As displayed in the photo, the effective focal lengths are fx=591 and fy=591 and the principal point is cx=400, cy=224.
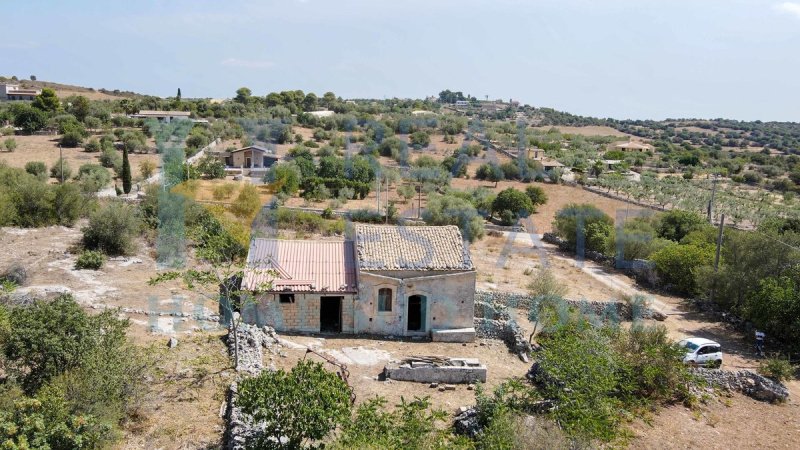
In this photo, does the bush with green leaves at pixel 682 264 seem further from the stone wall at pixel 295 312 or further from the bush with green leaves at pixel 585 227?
the stone wall at pixel 295 312

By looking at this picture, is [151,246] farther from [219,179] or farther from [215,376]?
[219,179]

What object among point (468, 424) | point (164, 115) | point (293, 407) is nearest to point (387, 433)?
point (293, 407)

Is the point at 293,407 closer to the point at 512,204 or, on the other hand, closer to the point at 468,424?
the point at 468,424

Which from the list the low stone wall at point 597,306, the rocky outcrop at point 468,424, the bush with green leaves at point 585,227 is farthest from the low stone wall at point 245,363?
the bush with green leaves at point 585,227

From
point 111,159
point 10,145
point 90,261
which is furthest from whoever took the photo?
point 10,145

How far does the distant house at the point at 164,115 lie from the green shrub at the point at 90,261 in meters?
51.1

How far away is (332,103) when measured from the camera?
362 feet

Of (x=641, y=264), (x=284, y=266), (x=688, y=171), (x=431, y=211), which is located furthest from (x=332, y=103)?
(x=284, y=266)

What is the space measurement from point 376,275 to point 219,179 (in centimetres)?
2963

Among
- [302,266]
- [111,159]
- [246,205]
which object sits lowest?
[302,266]

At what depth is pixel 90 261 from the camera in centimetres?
2228

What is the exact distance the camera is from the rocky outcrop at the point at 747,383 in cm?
1678

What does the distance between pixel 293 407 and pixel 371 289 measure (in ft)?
29.5

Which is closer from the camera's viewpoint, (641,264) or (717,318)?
(717,318)
